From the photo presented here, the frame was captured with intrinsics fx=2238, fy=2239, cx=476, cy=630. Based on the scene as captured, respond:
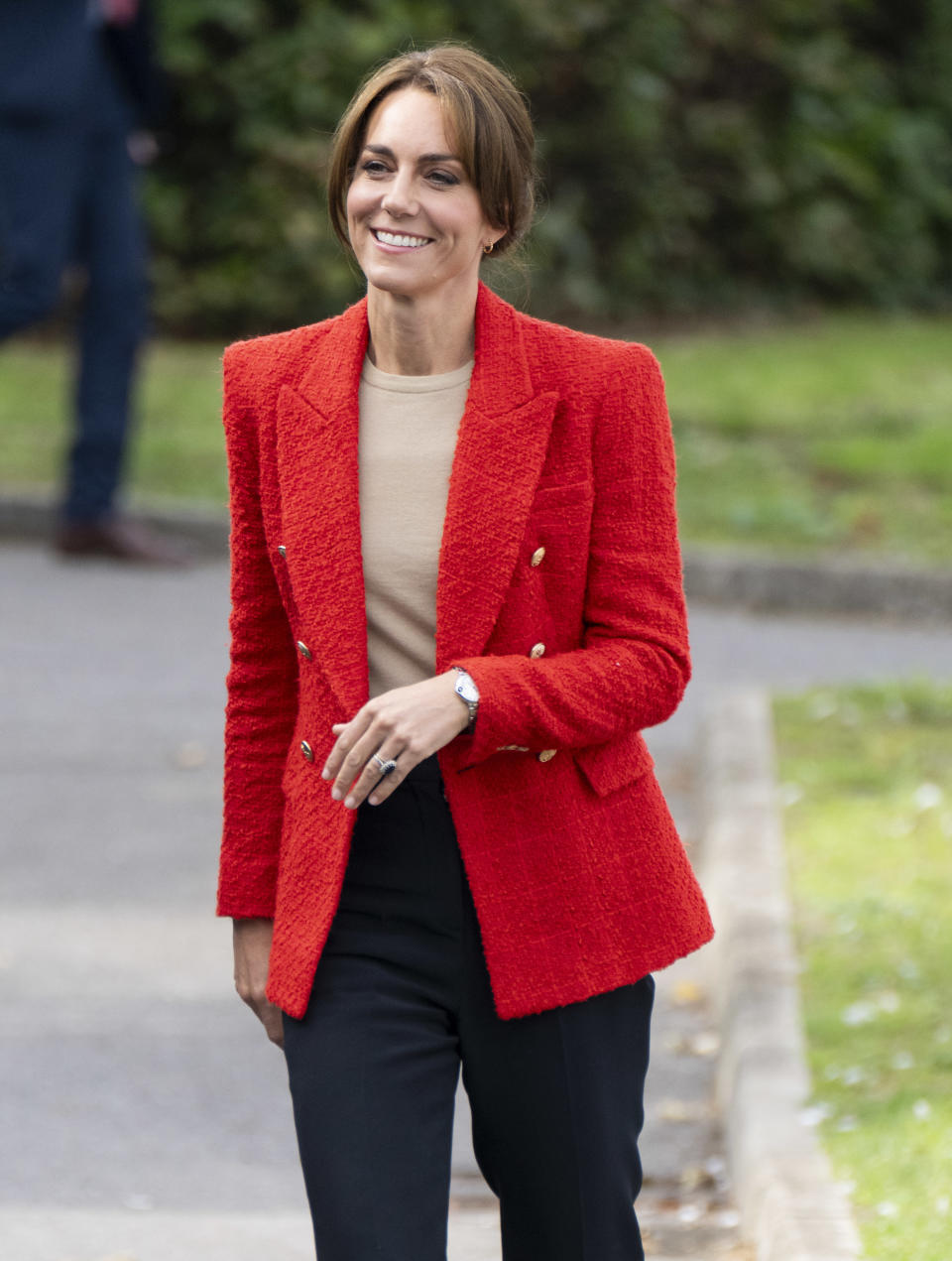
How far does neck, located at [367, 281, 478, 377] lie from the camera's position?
2.82m

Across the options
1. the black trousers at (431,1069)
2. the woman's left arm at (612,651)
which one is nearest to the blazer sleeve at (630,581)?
the woman's left arm at (612,651)

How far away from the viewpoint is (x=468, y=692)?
262 cm

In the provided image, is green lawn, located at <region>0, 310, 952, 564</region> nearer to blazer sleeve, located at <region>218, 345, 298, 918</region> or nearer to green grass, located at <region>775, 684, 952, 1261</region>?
green grass, located at <region>775, 684, 952, 1261</region>

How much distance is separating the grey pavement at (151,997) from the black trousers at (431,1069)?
127cm

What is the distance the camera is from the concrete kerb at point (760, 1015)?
378cm

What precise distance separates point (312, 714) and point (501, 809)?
0.96 ft

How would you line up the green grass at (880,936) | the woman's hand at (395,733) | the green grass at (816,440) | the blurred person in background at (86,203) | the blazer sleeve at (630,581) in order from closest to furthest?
the woman's hand at (395,733) < the blazer sleeve at (630,581) < the green grass at (880,936) < the blurred person in background at (86,203) < the green grass at (816,440)

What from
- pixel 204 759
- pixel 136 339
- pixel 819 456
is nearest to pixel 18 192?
pixel 136 339

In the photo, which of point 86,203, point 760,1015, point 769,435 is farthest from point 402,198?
point 769,435

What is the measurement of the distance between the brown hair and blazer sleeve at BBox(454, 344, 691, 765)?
0.25 metres

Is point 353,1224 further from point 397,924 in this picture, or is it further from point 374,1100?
point 397,924

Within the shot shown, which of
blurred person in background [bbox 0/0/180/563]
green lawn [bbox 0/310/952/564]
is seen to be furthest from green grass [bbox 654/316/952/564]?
blurred person in background [bbox 0/0/180/563]

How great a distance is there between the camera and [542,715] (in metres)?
2.64

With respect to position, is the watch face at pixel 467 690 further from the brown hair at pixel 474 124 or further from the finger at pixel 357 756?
the brown hair at pixel 474 124
